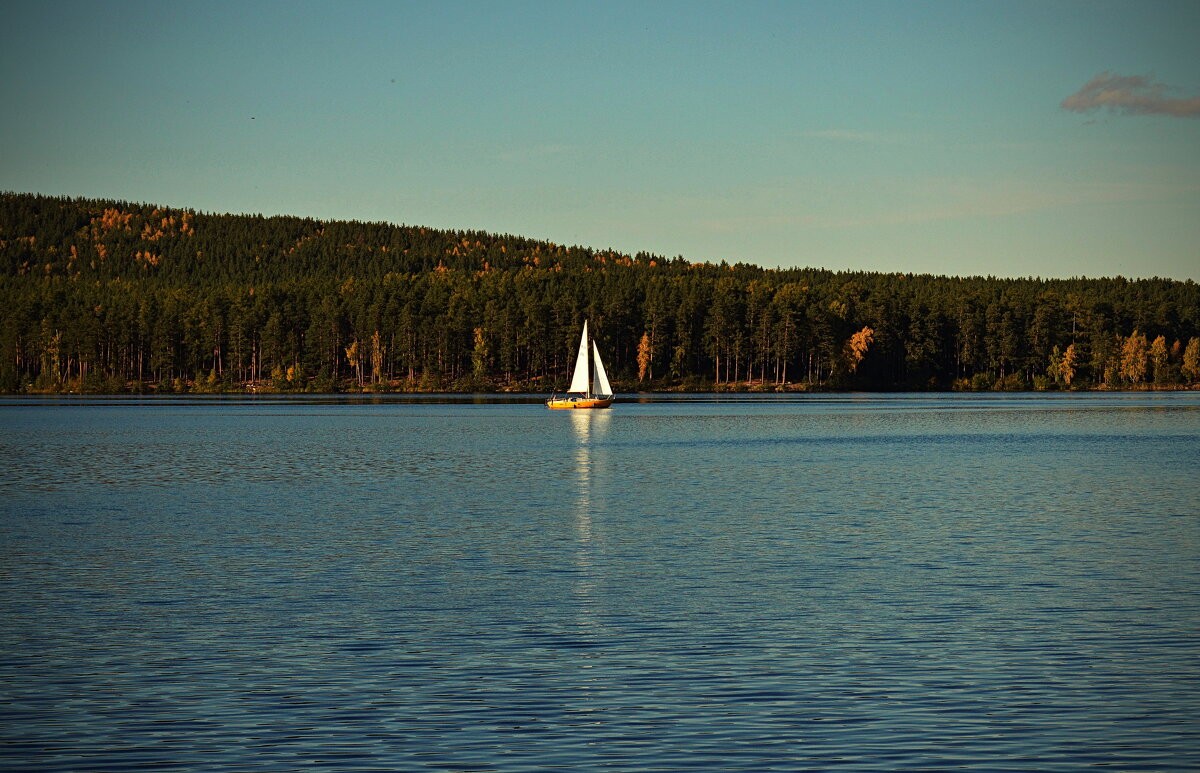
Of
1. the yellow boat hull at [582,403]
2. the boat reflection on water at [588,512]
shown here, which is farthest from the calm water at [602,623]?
the yellow boat hull at [582,403]

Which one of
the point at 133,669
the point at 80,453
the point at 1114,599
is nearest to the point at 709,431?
the point at 80,453

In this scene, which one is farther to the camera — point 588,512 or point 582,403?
point 582,403

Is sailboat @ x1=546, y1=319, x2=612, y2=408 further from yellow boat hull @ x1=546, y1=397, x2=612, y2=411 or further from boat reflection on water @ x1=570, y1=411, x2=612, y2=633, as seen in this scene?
boat reflection on water @ x1=570, y1=411, x2=612, y2=633

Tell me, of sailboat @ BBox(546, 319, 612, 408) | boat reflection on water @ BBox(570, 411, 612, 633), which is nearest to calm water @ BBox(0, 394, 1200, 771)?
boat reflection on water @ BBox(570, 411, 612, 633)

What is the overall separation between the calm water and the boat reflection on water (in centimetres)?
16

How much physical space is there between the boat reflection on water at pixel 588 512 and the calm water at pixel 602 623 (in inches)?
6.2

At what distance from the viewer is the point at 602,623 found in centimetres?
2177

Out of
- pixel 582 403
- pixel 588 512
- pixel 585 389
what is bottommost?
pixel 588 512

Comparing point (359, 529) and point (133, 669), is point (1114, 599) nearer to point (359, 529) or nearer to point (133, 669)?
point (133, 669)

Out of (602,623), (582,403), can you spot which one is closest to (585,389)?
(582,403)

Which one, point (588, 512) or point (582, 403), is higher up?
point (582, 403)

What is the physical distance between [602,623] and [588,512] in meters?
18.2

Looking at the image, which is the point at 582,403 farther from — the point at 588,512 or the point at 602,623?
the point at 602,623

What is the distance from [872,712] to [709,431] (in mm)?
77718
